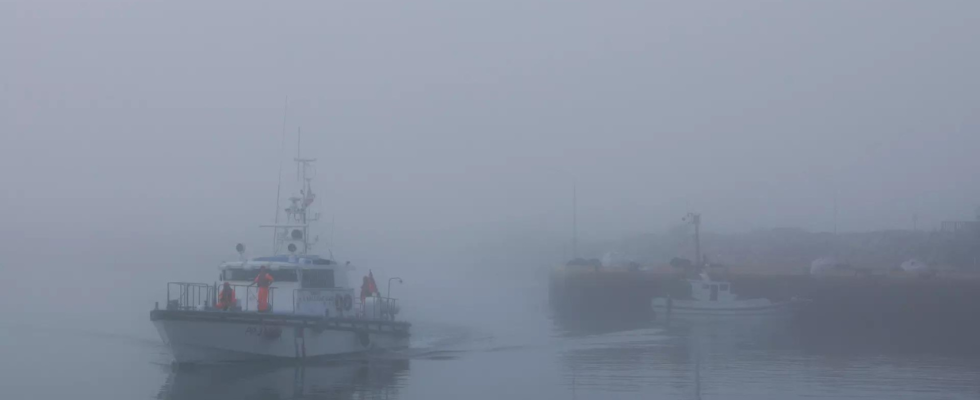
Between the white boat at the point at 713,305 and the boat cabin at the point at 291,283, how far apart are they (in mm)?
21586

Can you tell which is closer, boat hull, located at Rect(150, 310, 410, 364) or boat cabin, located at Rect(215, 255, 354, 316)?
boat hull, located at Rect(150, 310, 410, 364)

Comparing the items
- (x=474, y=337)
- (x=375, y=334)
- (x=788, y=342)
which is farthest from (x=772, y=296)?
(x=375, y=334)

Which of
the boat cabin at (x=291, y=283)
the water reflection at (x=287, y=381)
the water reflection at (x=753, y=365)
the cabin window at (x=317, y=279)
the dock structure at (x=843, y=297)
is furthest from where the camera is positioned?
the dock structure at (x=843, y=297)

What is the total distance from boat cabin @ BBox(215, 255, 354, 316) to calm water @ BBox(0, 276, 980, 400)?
4.98ft

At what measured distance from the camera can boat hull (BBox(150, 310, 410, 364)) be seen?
21.5 m

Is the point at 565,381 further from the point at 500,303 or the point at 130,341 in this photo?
the point at 500,303

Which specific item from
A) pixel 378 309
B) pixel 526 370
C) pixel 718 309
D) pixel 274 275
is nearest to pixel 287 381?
pixel 274 275

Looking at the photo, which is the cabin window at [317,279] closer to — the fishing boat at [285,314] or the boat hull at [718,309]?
the fishing boat at [285,314]

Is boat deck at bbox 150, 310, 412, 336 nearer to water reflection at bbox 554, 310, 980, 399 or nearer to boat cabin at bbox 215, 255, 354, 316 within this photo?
boat cabin at bbox 215, 255, 354, 316

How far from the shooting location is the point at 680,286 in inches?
1868

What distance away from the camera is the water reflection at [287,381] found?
61.7ft

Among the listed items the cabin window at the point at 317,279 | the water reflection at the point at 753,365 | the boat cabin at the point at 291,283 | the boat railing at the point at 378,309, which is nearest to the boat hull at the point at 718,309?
the water reflection at the point at 753,365

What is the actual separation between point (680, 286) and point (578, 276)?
17.7 ft

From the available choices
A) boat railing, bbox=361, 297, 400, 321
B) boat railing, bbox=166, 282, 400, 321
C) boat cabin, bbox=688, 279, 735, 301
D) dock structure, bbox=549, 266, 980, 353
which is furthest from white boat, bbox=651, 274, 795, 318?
boat railing, bbox=361, 297, 400, 321
